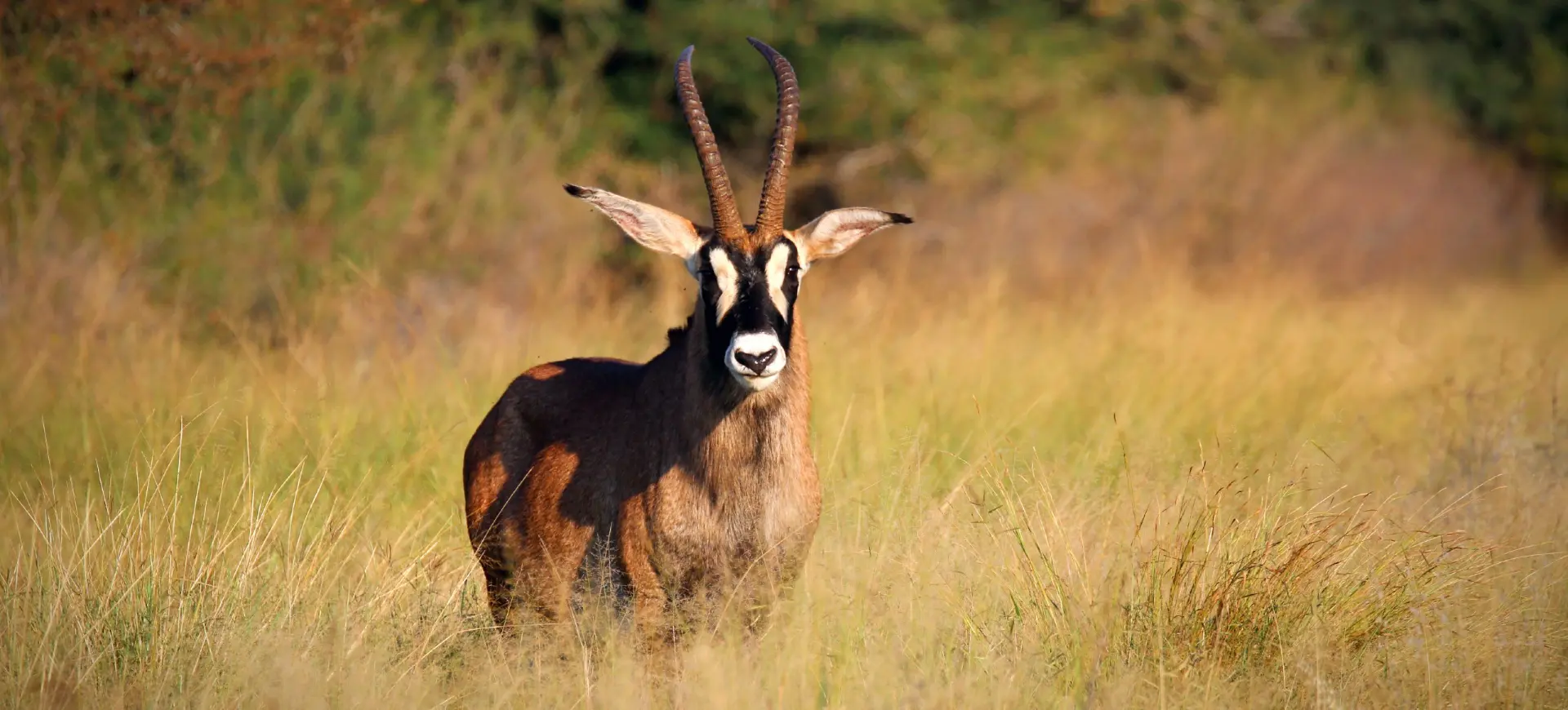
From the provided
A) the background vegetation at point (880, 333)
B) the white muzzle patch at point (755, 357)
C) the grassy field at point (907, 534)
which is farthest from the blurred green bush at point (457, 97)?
the white muzzle patch at point (755, 357)

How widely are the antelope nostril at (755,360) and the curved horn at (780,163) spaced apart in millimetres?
663

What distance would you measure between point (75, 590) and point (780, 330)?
7.71 feet

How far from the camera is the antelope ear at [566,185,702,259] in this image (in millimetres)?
5340

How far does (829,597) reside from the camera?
5.07 metres

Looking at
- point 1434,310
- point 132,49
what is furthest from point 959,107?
point 132,49

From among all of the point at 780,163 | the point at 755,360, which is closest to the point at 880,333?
the point at 780,163

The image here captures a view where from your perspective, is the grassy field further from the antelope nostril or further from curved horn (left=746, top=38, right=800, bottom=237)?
curved horn (left=746, top=38, right=800, bottom=237)

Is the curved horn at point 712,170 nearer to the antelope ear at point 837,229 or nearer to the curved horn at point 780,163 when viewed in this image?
the curved horn at point 780,163

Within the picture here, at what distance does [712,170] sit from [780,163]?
23 cm

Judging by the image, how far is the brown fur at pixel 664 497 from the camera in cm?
499

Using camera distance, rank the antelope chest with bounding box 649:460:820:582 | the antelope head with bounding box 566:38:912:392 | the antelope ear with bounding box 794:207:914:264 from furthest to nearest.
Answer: the antelope ear with bounding box 794:207:914:264, the antelope chest with bounding box 649:460:820:582, the antelope head with bounding box 566:38:912:392

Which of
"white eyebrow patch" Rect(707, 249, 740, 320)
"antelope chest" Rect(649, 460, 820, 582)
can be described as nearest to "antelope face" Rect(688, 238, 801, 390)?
"white eyebrow patch" Rect(707, 249, 740, 320)

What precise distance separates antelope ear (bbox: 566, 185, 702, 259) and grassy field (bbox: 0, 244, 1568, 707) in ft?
3.81

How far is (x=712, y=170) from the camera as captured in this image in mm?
5344
